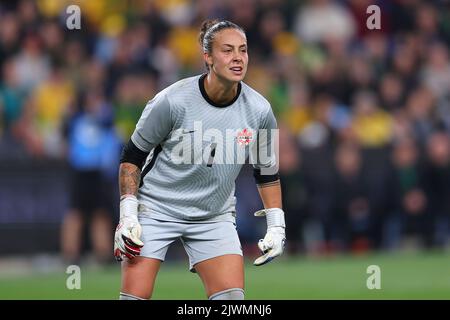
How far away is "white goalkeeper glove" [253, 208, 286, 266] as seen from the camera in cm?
748

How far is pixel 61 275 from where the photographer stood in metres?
13.7

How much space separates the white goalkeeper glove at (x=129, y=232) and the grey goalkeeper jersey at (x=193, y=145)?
0.60ft

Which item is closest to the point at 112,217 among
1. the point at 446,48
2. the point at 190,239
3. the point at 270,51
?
the point at 270,51

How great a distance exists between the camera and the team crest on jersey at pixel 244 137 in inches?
293

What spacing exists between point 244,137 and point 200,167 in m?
0.33

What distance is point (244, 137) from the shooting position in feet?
24.5

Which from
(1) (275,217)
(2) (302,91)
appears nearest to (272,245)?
(1) (275,217)

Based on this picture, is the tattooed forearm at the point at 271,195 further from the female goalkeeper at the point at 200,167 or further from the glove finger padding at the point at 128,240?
the glove finger padding at the point at 128,240

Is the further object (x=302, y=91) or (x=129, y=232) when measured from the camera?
(x=302, y=91)
